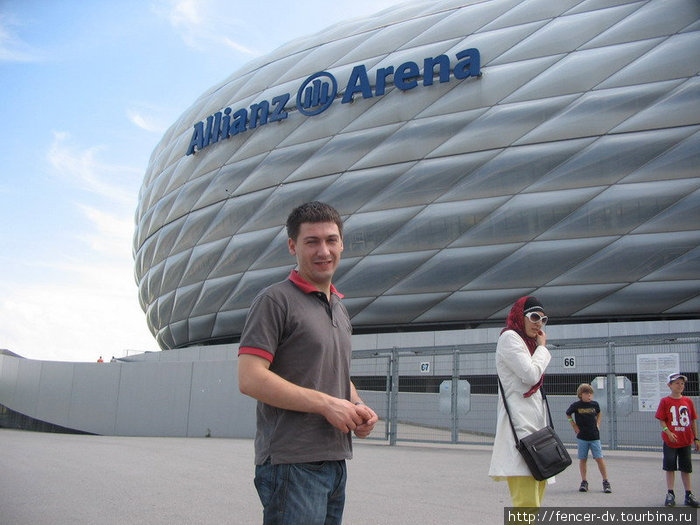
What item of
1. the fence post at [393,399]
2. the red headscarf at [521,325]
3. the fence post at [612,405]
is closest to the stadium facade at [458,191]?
the fence post at [393,399]

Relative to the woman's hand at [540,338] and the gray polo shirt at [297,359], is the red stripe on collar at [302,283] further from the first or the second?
the woman's hand at [540,338]

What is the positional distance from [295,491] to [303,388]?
11.3 inches

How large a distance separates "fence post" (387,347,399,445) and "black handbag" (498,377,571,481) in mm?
8890

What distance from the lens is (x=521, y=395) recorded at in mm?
3230

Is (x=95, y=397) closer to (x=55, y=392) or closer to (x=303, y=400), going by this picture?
(x=55, y=392)

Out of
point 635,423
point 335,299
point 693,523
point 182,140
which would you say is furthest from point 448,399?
point 182,140

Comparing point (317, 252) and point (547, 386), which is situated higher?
point (317, 252)

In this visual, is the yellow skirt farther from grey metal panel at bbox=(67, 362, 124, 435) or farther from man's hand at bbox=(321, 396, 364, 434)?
grey metal panel at bbox=(67, 362, 124, 435)

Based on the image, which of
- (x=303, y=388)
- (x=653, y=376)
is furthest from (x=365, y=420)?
(x=653, y=376)

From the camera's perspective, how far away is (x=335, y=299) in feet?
7.48

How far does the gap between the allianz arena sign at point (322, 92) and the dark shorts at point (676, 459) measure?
12127mm

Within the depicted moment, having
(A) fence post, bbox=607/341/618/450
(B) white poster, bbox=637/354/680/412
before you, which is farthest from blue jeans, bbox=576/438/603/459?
(A) fence post, bbox=607/341/618/450

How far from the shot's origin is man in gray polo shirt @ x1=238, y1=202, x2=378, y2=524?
1.91 meters

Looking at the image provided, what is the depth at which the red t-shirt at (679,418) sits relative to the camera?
18.5 feet
